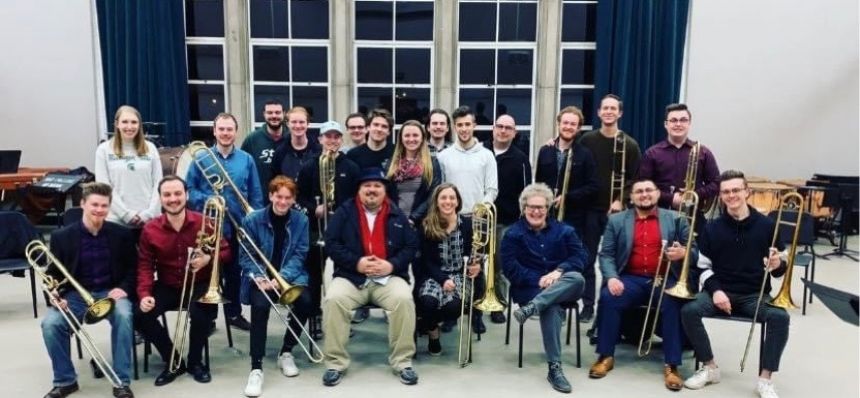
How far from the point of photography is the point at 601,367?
3.19 meters

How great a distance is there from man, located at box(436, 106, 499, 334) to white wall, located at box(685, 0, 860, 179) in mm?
4552

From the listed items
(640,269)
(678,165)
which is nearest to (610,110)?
(678,165)

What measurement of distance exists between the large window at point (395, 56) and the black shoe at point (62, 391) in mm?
5115

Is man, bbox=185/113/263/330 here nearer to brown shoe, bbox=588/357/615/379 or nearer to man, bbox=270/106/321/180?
man, bbox=270/106/321/180

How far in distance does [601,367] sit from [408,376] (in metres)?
1.02

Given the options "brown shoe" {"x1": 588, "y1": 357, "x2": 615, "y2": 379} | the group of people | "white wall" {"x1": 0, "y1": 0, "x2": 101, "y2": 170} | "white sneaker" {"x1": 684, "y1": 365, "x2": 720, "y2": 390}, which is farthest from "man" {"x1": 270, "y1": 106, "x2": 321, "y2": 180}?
"white wall" {"x1": 0, "y1": 0, "x2": 101, "y2": 170}

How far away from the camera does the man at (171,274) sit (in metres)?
3.02

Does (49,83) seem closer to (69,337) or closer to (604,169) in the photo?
(69,337)

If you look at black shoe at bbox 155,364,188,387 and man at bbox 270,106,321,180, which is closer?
black shoe at bbox 155,364,188,387

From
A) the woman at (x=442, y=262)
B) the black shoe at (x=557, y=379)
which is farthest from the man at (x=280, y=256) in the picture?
the black shoe at (x=557, y=379)

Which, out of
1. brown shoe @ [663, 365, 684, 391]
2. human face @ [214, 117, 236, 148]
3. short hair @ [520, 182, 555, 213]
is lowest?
brown shoe @ [663, 365, 684, 391]

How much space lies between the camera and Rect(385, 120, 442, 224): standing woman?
3.56 metres

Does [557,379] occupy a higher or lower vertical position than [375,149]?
lower

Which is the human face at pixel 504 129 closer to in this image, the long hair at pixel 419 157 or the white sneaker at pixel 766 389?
the long hair at pixel 419 157
